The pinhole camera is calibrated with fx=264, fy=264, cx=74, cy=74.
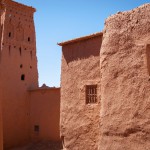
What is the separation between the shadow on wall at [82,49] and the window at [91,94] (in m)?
1.04

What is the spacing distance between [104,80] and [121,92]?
667 mm

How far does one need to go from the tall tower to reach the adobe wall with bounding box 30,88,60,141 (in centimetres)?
49

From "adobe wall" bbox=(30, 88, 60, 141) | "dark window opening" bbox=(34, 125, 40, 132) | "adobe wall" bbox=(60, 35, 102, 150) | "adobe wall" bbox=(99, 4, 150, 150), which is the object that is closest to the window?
"adobe wall" bbox=(60, 35, 102, 150)

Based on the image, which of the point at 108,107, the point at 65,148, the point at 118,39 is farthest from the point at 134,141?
the point at 65,148

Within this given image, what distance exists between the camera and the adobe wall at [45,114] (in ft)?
47.7

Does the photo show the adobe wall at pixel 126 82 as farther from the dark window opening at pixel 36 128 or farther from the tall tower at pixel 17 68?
the tall tower at pixel 17 68

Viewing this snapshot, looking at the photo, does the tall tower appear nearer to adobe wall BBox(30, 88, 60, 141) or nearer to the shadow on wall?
adobe wall BBox(30, 88, 60, 141)

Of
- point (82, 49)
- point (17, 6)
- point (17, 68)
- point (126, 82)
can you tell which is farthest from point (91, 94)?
point (17, 6)

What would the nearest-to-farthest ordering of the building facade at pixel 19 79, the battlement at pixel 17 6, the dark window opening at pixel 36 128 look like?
the building facade at pixel 19 79, the dark window opening at pixel 36 128, the battlement at pixel 17 6

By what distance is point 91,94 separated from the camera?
27.9 feet

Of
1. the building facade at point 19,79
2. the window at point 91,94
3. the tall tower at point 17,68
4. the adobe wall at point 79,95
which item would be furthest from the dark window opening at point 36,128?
the window at point 91,94

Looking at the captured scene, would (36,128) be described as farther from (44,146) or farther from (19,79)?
(19,79)

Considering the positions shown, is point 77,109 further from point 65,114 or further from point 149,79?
point 149,79

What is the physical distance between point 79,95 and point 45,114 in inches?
269
